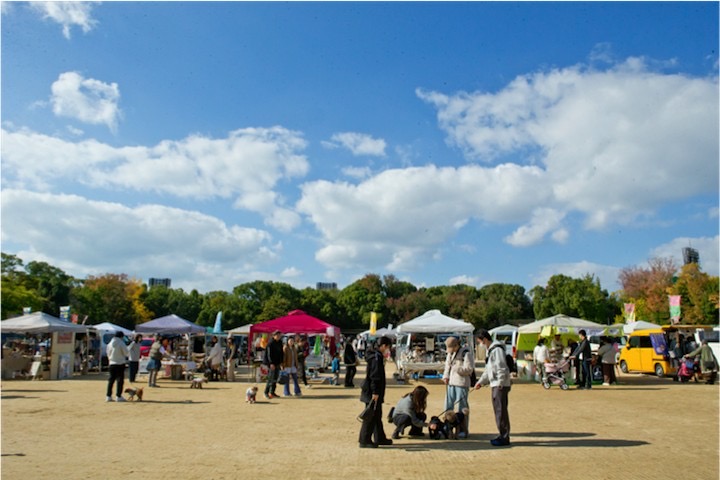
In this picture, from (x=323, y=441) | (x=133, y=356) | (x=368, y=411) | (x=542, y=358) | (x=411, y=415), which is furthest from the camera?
(x=542, y=358)

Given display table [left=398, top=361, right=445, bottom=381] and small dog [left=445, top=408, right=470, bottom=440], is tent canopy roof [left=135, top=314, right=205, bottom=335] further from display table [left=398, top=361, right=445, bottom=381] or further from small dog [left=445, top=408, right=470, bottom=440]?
small dog [left=445, top=408, right=470, bottom=440]

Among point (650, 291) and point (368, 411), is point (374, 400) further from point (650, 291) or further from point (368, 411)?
point (650, 291)

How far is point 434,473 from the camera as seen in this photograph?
20.0 ft

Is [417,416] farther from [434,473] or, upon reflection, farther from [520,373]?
[520,373]

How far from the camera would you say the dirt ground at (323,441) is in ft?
20.3

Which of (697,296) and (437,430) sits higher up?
(697,296)

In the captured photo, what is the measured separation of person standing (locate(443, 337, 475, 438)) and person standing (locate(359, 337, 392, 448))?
1104 millimetres

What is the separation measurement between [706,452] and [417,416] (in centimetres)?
384

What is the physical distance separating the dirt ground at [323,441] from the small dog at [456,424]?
6.8 inches

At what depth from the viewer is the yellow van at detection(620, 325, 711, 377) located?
20.5 metres

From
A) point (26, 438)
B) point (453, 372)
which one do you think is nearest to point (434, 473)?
point (453, 372)

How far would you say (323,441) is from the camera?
799 centimetres

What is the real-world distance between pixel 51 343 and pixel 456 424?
16.8 metres

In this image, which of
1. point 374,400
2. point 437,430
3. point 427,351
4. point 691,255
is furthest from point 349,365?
point 691,255
